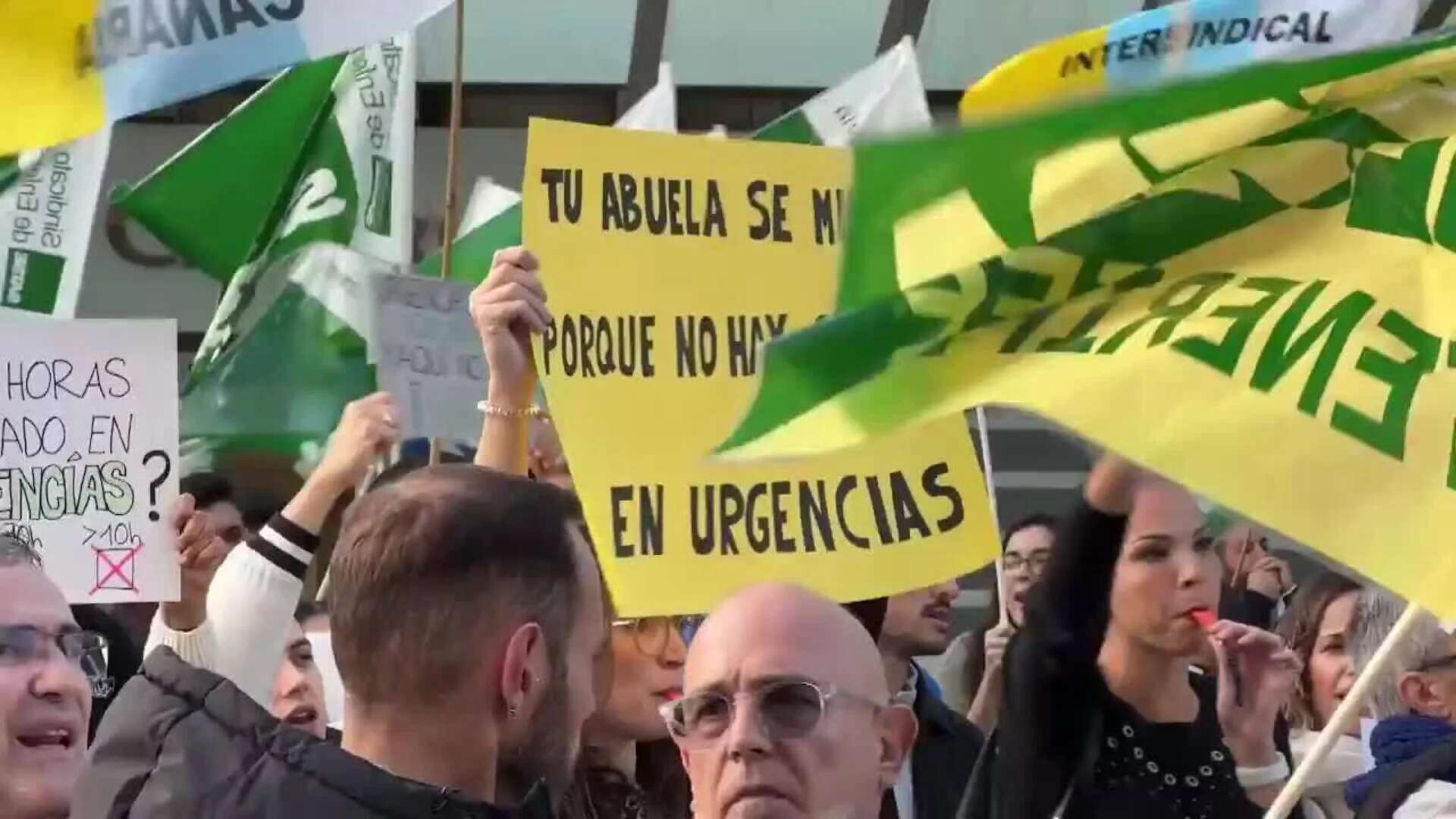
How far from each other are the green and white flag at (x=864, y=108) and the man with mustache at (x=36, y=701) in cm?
314

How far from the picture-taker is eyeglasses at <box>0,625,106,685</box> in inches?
109

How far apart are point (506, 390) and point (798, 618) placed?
0.72m

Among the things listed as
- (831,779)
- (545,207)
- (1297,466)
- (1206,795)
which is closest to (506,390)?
(545,207)

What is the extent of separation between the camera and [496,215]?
5727 mm

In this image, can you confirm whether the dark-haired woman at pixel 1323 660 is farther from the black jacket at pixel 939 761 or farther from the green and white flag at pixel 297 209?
the green and white flag at pixel 297 209

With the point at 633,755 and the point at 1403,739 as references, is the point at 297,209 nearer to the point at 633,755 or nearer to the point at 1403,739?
the point at 633,755

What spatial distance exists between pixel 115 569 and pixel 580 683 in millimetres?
1929

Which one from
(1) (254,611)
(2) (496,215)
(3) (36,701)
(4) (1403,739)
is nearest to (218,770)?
(3) (36,701)

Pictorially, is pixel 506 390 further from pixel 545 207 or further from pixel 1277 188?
pixel 1277 188

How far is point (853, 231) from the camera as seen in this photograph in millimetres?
2391

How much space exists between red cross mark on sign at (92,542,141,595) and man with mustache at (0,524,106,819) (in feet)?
3.20

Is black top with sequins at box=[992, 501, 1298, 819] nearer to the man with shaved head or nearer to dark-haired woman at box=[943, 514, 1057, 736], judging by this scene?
the man with shaved head

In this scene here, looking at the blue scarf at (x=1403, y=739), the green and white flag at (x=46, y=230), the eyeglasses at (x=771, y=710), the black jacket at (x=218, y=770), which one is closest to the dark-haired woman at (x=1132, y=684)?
the blue scarf at (x=1403, y=739)

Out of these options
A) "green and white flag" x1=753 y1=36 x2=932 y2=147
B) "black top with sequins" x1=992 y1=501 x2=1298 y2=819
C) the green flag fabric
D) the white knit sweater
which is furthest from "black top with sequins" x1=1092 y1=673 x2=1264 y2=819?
the green flag fabric
